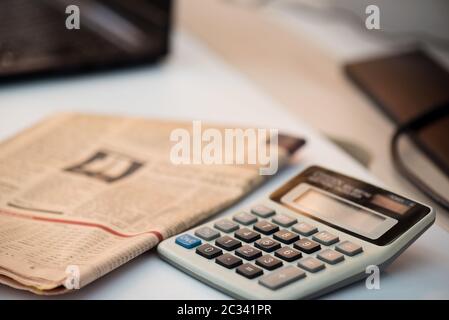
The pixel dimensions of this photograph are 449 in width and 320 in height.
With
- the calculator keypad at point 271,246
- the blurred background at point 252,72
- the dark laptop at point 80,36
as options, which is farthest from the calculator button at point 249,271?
the dark laptop at point 80,36

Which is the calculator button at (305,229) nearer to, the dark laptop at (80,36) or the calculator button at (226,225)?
the calculator button at (226,225)

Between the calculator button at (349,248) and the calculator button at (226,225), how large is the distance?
8cm

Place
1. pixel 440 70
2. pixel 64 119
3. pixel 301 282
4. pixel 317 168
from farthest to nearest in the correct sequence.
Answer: pixel 440 70 < pixel 64 119 < pixel 317 168 < pixel 301 282

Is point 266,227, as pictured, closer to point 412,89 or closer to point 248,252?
point 248,252

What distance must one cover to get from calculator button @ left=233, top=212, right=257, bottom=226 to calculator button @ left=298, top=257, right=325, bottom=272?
0.06 m

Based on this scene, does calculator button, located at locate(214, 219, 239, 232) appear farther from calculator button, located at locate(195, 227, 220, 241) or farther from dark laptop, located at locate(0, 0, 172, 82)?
dark laptop, located at locate(0, 0, 172, 82)

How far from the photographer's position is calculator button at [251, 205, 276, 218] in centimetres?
51

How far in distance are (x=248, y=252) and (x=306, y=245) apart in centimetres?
4

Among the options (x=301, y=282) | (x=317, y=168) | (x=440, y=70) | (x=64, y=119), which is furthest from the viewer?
(x=440, y=70)

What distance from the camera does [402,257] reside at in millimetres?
499
